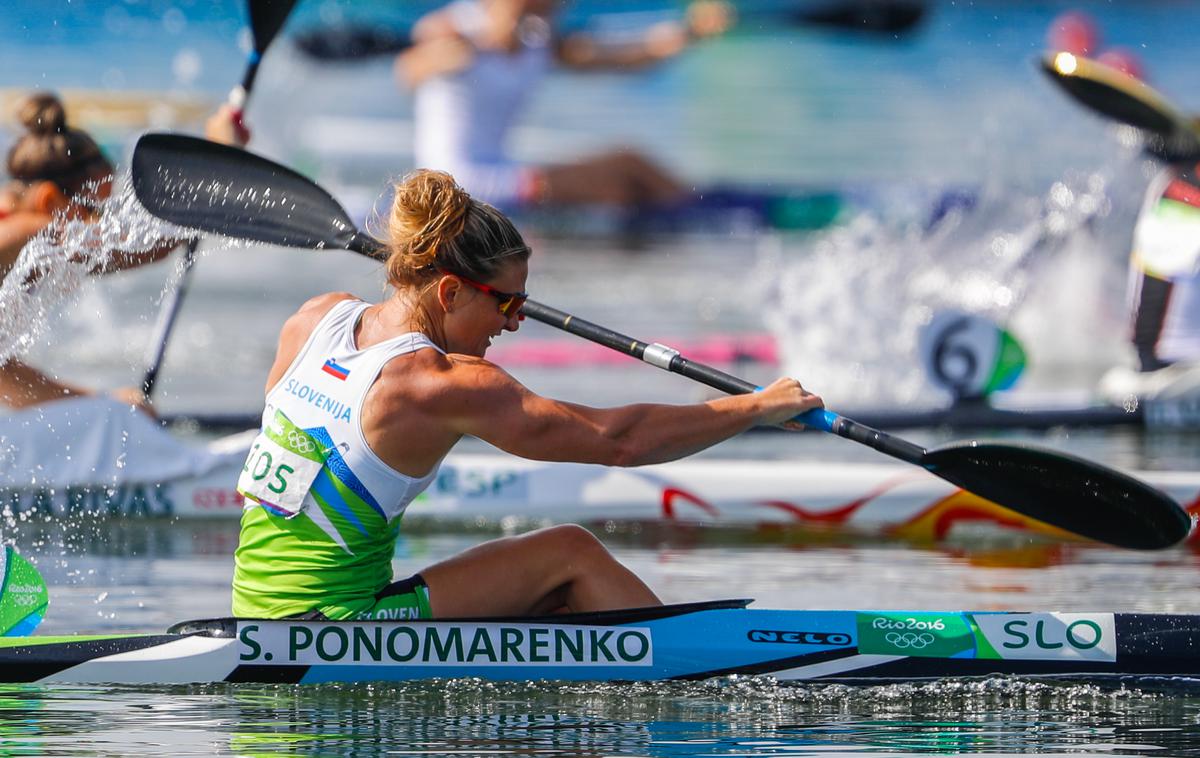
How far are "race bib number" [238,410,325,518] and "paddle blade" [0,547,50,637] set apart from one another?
728 millimetres

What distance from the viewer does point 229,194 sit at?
210 inches

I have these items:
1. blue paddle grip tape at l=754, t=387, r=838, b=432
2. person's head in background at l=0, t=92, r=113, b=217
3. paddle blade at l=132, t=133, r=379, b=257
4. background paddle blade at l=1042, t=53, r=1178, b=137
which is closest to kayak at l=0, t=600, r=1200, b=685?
blue paddle grip tape at l=754, t=387, r=838, b=432

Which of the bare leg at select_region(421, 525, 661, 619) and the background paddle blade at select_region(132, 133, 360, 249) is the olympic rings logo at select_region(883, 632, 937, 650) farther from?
the background paddle blade at select_region(132, 133, 360, 249)

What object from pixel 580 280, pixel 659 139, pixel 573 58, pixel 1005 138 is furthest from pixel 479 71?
pixel 659 139

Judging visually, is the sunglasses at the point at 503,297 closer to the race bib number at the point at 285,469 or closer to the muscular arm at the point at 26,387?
the race bib number at the point at 285,469

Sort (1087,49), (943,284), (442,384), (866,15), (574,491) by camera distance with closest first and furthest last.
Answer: (442,384) → (574,491) → (943,284) → (1087,49) → (866,15)

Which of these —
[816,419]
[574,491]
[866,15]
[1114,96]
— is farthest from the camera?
[866,15]

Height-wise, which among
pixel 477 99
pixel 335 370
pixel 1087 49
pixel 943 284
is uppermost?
pixel 1087 49

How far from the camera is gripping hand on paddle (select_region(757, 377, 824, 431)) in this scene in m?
4.29

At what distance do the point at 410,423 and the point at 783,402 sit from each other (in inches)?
33.9

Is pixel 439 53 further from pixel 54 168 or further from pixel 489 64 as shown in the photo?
pixel 54 168

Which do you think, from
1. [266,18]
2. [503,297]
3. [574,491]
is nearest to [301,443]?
[503,297]

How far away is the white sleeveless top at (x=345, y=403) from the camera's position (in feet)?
13.4

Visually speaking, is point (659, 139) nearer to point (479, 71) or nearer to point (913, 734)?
point (479, 71)
